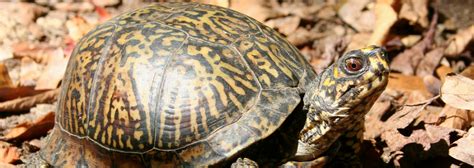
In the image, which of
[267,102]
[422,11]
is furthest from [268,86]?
[422,11]

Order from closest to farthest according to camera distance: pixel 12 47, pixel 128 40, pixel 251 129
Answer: pixel 251 129 → pixel 128 40 → pixel 12 47

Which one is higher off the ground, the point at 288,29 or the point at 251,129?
the point at 288,29

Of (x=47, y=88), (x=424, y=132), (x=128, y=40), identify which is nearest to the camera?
(x=128, y=40)

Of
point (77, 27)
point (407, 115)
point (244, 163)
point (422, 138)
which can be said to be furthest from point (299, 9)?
point (244, 163)

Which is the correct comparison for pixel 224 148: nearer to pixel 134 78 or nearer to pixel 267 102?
pixel 267 102

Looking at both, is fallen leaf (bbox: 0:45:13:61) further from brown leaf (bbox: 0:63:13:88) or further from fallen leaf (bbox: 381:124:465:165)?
fallen leaf (bbox: 381:124:465:165)

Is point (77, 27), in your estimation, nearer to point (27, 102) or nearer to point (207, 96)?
point (27, 102)

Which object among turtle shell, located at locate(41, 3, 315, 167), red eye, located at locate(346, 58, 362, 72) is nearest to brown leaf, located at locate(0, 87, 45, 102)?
turtle shell, located at locate(41, 3, 315, 167)

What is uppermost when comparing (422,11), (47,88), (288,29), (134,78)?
(422,11)

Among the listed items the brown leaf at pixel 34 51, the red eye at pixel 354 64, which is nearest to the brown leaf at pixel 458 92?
the red eye at pixel 354 64
